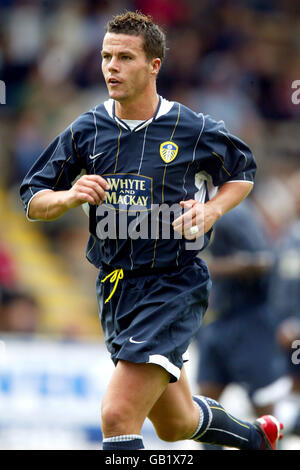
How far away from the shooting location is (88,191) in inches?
173

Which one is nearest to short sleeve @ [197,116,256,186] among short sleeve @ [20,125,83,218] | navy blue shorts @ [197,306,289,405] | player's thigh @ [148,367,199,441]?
short sleeve @ [20,125,83,218]

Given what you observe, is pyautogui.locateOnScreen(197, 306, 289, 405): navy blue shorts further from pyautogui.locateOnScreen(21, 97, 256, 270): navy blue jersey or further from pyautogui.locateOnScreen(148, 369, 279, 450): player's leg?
pyautogui.locateOnScreen(21, 97, 256, 270): navy blue jersey

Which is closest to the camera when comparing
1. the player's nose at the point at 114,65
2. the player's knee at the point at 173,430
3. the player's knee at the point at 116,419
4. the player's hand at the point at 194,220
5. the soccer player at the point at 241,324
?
the player's knee at the point at 116,419

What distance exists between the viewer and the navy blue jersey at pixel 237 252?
7.83m

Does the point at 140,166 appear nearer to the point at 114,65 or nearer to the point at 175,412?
the point at 114,65

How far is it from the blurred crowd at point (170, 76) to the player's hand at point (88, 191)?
698 centimetres

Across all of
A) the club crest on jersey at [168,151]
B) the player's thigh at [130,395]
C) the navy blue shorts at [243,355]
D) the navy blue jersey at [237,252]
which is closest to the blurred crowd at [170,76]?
the navy blue jersey at [237,252]

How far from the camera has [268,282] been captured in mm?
8047

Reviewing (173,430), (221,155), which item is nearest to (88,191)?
(221,155)

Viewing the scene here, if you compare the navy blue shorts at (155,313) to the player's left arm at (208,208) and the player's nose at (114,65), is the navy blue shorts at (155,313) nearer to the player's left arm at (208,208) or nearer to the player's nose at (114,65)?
the player's left arm at (208,208)

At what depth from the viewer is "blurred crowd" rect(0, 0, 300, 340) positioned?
12094 mm

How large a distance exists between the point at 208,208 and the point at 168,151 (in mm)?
374

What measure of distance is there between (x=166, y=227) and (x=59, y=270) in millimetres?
7634
